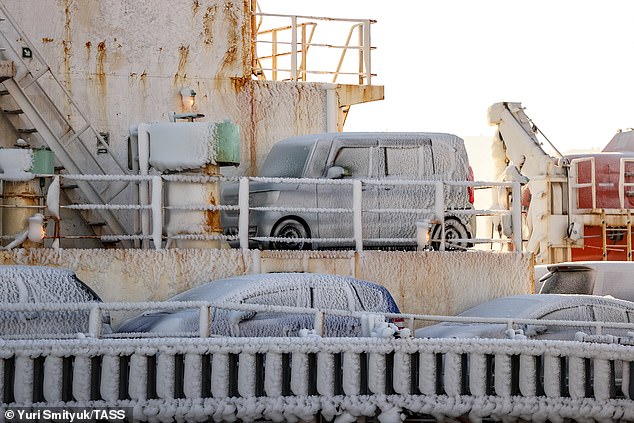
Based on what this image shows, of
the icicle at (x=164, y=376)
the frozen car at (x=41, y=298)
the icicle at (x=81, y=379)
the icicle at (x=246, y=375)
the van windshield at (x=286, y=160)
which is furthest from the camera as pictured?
the van windshield at (x=286, y=160)

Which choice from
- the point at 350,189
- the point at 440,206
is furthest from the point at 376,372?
the point at 350,189

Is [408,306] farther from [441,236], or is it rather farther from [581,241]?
[581,241]

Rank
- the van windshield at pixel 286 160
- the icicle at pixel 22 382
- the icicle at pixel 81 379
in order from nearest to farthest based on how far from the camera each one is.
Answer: the icicle at pixel 22 382, the icicle at pixel 81 379, the van windshield at pixel 286 160

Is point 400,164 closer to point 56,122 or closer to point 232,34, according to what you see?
point 232,34

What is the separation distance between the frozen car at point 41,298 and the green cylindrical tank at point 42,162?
2.24 m

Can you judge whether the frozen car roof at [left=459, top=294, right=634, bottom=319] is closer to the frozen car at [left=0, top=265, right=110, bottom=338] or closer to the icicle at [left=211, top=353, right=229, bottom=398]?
the icicle at [left=211, top=353, right=229, bottom=398]

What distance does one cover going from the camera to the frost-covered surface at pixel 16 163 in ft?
44.8

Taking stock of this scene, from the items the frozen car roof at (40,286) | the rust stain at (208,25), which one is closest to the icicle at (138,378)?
the frozen car roof at (40,286)

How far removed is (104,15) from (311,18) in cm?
345

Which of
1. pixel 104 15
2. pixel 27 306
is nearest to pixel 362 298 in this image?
pixel 27 306

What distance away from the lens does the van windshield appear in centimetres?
1673

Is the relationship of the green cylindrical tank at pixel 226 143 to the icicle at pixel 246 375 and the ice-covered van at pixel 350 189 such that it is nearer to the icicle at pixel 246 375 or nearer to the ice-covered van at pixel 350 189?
the ice-covered van at pixel 350 189

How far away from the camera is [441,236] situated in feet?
50.2

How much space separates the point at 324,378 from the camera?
33.3 ft
